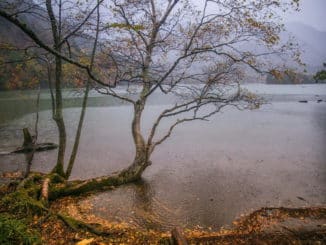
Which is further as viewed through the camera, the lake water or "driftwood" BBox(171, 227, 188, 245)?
the lake water

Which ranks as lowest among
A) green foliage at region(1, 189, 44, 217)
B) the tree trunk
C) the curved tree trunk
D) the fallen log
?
the fallen log

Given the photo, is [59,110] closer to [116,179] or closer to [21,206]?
[116,179]

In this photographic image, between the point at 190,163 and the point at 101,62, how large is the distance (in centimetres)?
962

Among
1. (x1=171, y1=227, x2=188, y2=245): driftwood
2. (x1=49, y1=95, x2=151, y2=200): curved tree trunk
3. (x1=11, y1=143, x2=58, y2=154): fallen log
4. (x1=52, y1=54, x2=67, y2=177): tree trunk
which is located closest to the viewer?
(x1=171, y1=227, x2=188, y2=245): driftwood

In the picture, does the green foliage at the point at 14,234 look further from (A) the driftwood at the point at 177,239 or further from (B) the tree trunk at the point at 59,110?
(B) the tree trunk at the point at 59,110

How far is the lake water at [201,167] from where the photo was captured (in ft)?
40.8

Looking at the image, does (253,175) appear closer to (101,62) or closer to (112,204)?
(112,204)

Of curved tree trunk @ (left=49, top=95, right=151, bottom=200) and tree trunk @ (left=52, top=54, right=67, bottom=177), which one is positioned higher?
tree trunk @ (left=52, top=54, right=67, bottom=177)

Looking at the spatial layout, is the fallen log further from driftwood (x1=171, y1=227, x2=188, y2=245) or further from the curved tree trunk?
driftwood (x1=171, y1=227, x2=188, y2=245)

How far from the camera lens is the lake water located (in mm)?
12428

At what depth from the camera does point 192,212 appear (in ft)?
40.2

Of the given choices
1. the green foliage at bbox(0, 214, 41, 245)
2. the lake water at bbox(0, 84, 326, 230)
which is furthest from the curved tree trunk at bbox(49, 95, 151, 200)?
the green foliage at bbox(0, 214, 41, 245)

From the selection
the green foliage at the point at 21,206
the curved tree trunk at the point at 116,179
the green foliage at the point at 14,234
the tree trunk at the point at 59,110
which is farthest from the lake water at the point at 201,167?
the green foliage at the point at 14,234

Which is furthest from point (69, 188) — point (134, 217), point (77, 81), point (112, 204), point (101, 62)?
point (101, 62)
